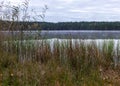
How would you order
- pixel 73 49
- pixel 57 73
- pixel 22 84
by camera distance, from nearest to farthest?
1. pixel 22 84
2. pixel 57 73
3. pixel 73 49

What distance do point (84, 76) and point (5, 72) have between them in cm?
148

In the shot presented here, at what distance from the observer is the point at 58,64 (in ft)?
26.1

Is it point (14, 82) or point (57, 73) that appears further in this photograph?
point (57, 73)

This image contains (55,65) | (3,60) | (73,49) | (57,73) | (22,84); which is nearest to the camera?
(22,84)

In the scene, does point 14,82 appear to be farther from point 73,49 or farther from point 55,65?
point 73,49

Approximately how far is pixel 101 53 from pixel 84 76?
2454mm

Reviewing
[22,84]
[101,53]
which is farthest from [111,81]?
[101,53]

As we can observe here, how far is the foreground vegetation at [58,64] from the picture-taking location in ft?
21.4

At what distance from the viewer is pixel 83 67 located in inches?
314

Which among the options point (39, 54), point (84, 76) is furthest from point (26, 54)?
point (84, 76)

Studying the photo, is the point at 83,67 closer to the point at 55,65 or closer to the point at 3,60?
the point at 55,65

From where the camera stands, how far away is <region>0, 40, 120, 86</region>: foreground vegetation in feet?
21.4

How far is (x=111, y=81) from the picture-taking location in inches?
279

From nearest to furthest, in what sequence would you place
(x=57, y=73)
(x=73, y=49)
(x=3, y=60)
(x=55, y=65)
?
(x=57, y=73)
(x=55, y=65)
(x=3, y=60)
(x=73, y=49)
